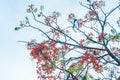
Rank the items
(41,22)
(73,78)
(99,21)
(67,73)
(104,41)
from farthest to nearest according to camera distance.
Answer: (41,22) < (99,21) < (104,41) < (67,73) < (73,78)

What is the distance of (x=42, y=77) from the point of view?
15414 mm

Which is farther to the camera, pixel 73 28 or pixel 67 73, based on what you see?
pixel 73 28

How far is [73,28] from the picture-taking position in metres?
16.4

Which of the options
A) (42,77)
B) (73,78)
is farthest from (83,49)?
(73,78)

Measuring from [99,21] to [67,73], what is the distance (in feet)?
13.1

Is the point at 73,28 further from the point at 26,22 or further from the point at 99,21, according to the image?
the point at 26,22

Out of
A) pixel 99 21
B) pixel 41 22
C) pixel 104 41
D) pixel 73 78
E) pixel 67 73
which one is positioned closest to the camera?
pixel 73 78

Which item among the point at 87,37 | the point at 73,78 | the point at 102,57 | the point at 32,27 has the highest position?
the point at 32,27

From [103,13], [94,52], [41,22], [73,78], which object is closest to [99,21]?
[103,13]

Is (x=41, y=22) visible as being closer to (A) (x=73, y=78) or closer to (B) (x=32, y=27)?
(B) (x=32, y=27)

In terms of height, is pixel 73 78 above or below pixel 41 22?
below

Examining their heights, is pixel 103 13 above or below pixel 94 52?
above

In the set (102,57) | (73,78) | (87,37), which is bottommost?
(73,78)

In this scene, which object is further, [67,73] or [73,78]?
[67,73]
